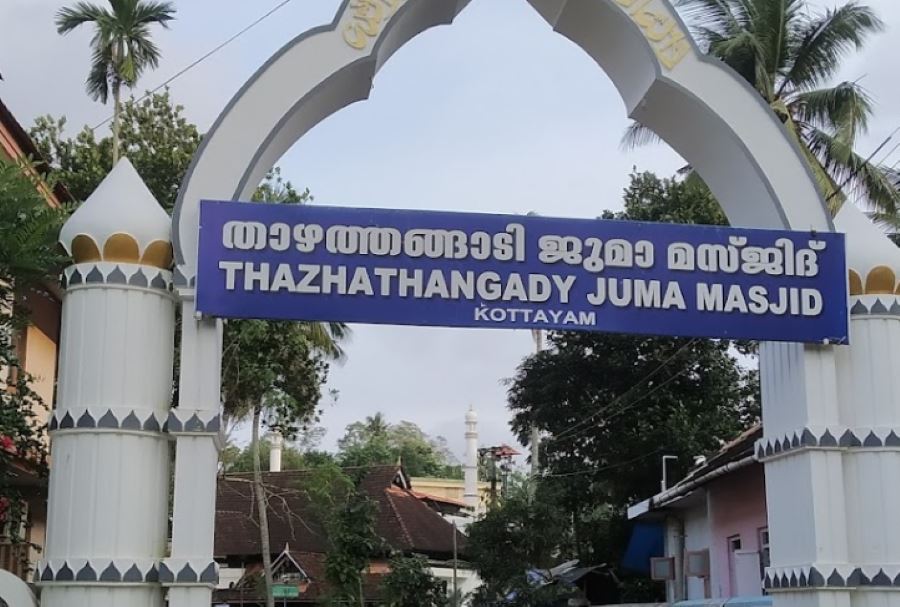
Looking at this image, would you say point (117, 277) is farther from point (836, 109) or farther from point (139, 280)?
point (836, 109)

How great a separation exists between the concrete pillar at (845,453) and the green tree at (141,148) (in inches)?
673

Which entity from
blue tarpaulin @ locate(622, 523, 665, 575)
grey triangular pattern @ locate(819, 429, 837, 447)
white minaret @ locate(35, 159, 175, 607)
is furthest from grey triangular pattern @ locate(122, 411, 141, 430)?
blue tarpaulin @ locate(622, 523, 665, 575)

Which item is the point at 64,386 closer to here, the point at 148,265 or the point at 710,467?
the point at 148,265

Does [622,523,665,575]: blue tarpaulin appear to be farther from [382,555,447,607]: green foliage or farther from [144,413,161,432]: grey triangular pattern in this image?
[144,413,161,432]: grey triangular pattern

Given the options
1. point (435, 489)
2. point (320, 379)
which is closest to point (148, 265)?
point (320, 379)

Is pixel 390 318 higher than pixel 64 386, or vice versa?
pixel 390 318

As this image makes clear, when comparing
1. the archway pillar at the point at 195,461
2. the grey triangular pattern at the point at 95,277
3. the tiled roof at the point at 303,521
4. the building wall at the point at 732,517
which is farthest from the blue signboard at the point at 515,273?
the tiled roof at the point at 303,521

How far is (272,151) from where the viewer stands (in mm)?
7395

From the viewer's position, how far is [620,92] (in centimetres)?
805

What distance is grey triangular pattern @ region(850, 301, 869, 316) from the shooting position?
7.54 meters

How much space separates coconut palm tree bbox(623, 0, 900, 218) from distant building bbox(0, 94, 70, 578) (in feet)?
35.7

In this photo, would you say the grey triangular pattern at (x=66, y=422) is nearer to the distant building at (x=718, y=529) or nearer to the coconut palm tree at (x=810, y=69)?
the distant building at (x=718, y=529)

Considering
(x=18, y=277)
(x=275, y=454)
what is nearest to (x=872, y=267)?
(x=18, y=277)

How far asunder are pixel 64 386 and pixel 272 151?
6.36 ft
